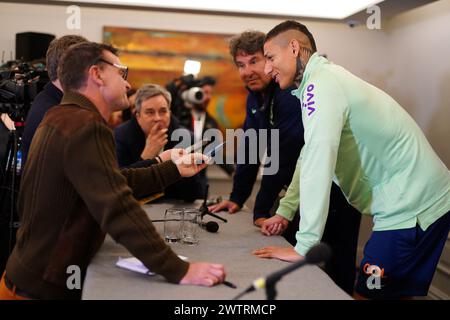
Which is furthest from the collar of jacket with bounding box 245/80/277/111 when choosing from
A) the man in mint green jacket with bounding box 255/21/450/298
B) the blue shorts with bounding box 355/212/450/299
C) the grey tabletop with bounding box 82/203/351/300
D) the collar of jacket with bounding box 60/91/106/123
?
the collar of jacket with bounding box 60/91/106/123

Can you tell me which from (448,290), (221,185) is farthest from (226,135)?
(448,290)

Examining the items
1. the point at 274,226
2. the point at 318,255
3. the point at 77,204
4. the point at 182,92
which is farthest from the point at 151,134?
the point at 318,255

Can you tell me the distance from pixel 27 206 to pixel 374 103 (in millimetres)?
1106

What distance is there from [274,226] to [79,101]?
34.6 inches

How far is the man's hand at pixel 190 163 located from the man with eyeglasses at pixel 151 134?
0.60 meters

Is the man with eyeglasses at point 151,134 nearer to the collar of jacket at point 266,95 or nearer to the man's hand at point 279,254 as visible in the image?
the collar of jacket at point 266,95

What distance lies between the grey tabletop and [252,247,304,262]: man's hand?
19 mm

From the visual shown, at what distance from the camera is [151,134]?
2.48 metres

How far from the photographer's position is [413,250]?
156 cm

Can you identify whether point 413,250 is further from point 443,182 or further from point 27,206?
point 27,206

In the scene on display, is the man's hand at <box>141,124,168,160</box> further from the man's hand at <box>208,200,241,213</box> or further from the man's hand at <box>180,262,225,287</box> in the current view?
the man's hand at <box>180,262,225,287</box>

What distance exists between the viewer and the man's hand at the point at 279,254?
1463 mm

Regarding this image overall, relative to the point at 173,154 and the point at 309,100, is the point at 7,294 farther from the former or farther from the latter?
the point at 309,100

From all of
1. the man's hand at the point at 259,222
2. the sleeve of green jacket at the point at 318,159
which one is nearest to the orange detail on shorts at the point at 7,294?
the sleeve of green jacket at the point at 318,159
